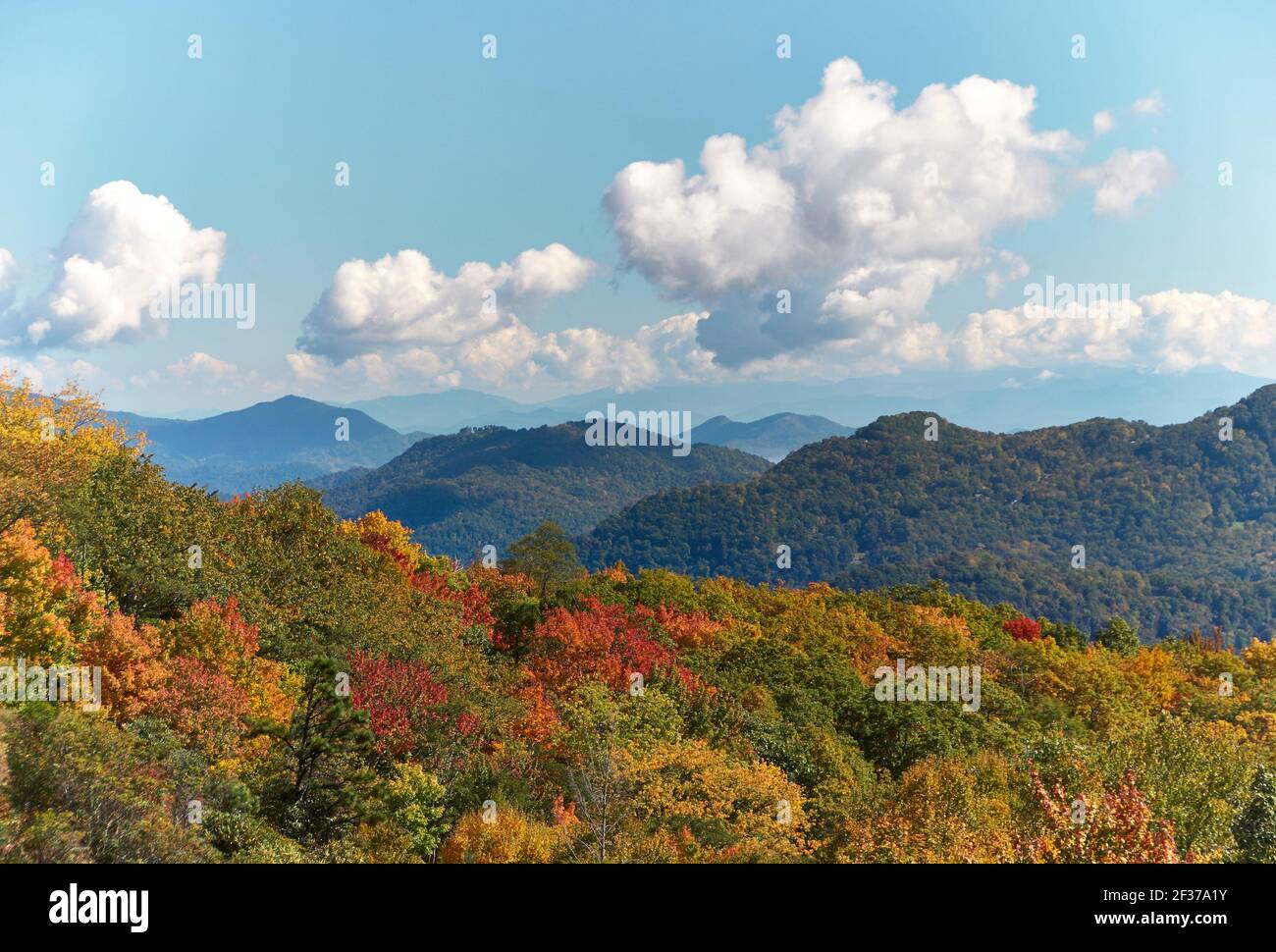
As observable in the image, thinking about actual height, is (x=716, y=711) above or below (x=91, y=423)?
below

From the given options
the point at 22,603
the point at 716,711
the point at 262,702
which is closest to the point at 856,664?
the point at 716,711

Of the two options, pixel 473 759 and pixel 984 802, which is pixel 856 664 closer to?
pixel 984 802

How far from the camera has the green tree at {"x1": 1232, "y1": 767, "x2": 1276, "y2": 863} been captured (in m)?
23.2

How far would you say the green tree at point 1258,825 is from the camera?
2323 centimetres

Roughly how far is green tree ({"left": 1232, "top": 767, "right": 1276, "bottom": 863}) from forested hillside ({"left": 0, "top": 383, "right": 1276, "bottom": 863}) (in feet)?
0.35

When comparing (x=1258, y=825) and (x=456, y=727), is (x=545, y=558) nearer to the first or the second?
(x=456, y=727)

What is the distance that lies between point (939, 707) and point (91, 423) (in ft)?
158

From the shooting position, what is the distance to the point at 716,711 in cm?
4003

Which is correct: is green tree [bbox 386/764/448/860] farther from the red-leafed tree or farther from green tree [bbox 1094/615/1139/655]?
green tree [bbox 1094/615/1139/655]

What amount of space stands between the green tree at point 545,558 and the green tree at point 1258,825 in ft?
173

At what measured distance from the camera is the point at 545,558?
7419cm

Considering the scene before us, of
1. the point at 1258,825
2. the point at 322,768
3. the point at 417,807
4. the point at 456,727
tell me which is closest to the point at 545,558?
the point at 456,727

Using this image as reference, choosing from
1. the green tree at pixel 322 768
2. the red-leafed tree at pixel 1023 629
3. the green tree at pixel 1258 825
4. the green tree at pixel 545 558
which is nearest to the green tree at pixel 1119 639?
the red-leafed tree at pixel 1023 629

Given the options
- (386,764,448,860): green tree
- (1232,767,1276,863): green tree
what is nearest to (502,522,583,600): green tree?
(386,764,448,860): green tree
